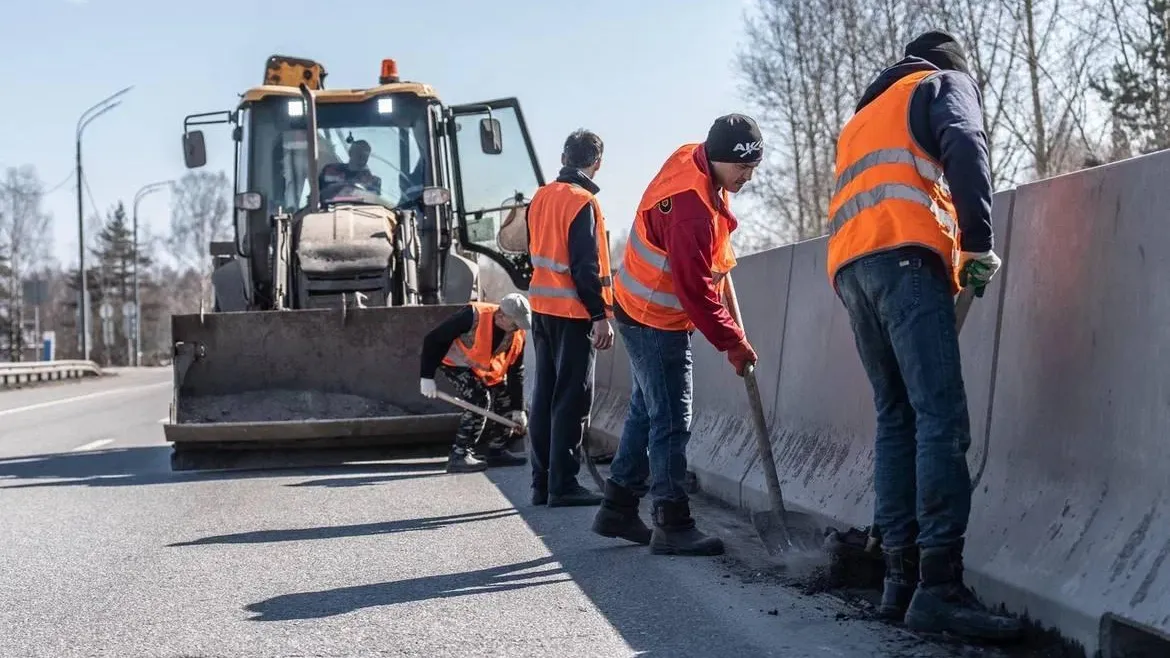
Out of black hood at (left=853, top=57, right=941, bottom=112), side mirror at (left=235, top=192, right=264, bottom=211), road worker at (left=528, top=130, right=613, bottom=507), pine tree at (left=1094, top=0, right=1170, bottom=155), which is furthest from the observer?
pine tree at (left=1094, top=0, right=1170, bottom=155)

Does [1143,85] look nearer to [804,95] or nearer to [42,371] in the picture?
[804,95]

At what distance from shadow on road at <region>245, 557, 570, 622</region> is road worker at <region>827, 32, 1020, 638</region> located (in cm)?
146

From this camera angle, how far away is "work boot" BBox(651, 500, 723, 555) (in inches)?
230

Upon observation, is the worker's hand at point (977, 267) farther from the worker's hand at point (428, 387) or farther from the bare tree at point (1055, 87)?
the bare tree at point (1055, 87)

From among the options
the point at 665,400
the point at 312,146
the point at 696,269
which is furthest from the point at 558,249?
the point at 312,146

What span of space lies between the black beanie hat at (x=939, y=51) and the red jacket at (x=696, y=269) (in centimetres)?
126

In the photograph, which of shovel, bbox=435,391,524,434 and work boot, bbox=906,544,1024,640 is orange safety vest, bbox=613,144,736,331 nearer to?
work boot, bbox=906,544,1024,640

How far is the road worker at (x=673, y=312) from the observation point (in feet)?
18.6

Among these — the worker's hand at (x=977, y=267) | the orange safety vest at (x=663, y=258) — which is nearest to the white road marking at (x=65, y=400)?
the orange safety vest at (x=663, y=258)

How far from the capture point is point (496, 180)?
40.1 ft

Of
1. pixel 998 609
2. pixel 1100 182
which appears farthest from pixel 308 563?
pixel 1100 182

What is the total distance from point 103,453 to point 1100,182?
9871 mm

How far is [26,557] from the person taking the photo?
6.31 meters

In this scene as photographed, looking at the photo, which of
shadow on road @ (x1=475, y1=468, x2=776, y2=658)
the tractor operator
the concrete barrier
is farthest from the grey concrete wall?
the tractor operator
